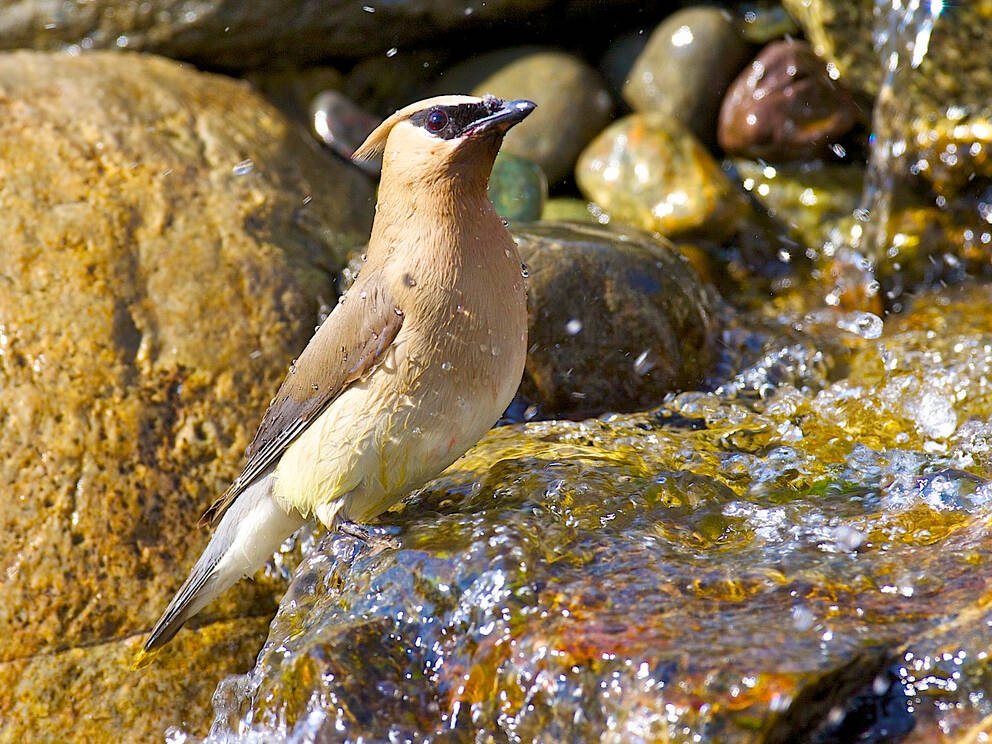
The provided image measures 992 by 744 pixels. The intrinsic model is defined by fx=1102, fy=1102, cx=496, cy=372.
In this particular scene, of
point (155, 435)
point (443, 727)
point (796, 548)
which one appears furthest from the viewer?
point (155, 435)

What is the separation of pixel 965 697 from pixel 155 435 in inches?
115

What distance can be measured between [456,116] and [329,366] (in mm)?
817

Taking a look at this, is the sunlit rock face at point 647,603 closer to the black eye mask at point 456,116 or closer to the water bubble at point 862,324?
the black eye mask at point 456,116

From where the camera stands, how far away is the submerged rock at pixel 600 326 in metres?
4.47

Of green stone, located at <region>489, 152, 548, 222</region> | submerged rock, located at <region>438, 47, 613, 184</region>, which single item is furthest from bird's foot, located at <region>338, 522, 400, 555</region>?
submerged rock, located at <region>438, 47, 613, 184</region>

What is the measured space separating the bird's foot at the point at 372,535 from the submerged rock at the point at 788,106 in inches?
160

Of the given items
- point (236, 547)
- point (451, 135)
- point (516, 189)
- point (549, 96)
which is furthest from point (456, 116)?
point (549, 96)

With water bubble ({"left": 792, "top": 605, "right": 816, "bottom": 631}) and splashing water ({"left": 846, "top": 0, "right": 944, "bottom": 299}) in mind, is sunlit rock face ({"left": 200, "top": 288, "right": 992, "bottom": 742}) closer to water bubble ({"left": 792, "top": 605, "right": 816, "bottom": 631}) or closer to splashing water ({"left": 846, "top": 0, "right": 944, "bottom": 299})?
water bubble ({"left": 792, "top": 605, "right": 816, "bottom": 631})

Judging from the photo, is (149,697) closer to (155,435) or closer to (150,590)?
(150,590)

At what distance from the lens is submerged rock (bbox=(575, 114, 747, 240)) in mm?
6074

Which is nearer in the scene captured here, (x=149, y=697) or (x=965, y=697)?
(x=965, y=697)

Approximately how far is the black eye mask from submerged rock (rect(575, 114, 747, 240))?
320 cm

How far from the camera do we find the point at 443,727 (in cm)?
262

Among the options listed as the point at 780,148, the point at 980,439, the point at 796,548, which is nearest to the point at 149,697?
the point at 796,548
